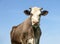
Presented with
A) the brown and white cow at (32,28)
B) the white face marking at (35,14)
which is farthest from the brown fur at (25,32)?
the white face marking at (35,14)

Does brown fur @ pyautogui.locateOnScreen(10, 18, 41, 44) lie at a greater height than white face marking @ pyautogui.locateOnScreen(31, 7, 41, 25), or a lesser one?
lesser

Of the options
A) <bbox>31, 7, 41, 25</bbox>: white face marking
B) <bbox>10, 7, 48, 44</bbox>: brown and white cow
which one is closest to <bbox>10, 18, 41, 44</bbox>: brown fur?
<bbox>10, 7, 48, 44</bbox>: brown and white cow

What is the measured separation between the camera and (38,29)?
2514cm

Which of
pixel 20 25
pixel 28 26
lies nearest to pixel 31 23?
pixel 28 26

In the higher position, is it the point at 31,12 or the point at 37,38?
Answer: the point at 31,12

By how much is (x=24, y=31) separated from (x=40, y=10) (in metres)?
1.69

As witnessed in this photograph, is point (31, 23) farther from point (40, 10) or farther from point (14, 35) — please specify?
point (14, 35)

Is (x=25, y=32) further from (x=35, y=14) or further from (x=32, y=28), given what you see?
(x=35, y=14)

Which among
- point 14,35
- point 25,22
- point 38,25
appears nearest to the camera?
point 38,25

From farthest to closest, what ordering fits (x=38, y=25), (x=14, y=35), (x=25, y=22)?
1. (x=14, y=35)
2. (x=25, y=22)
3. (x=38, y=25)

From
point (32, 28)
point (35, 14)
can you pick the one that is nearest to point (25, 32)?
point (32, 28)

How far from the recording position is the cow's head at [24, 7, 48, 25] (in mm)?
23844

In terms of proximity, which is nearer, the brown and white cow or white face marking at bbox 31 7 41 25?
white face marking at bbox 31 7 41 25

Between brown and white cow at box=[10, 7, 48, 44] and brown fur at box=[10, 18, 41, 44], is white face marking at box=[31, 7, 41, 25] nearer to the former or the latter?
brown and white cow at box=[10, 7, 48, 44]
